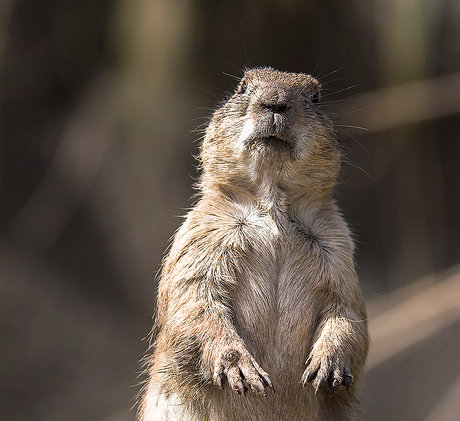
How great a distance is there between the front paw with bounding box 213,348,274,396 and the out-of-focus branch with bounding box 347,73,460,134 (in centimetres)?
588

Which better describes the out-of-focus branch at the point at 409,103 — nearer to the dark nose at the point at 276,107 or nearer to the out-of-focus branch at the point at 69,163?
the out-of-focus branch at the point at 69,163

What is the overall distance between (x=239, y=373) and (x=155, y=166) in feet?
20.2

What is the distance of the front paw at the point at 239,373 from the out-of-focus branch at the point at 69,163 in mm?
6312

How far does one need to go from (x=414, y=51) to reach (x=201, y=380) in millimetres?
6839

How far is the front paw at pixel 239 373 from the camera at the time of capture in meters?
3.22

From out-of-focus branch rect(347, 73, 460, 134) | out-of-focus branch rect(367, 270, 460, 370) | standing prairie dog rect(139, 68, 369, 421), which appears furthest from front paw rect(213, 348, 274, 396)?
out-of-focus branch rect(347, 73, 460, 134)

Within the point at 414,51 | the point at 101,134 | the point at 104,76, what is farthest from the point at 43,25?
Answer: the point at 414,51

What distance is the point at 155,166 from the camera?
8977mm

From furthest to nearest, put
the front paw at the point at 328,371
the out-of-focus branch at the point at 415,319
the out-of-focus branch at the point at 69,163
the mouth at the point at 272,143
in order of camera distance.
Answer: the out-of-focus branch at the point at 69,163, the out-of-focus branch at the point at 415,319, the mouth at the point at 272,143, the front paw at the point at 328,371

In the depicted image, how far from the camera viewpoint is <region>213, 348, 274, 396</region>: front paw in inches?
127

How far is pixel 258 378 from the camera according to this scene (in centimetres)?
323

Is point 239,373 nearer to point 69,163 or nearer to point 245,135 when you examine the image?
point 245,135

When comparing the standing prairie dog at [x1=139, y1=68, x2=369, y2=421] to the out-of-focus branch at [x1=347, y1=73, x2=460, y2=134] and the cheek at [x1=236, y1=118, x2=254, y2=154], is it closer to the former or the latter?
the cheek at [x1=236, y1=118, x2=254, y2=154]

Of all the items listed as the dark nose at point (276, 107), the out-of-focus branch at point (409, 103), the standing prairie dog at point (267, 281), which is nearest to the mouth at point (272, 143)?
the standing prairie dog at point (267, 281)
